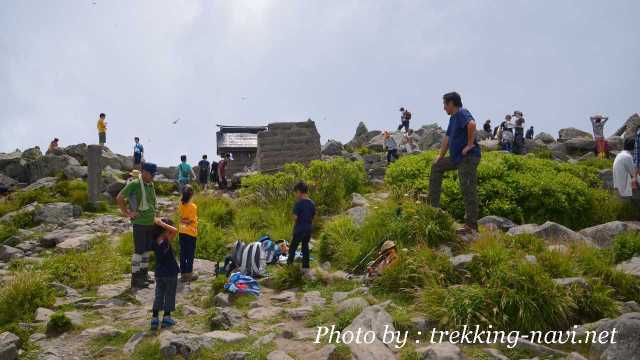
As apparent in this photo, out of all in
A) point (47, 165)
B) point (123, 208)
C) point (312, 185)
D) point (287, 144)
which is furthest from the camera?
point (47, 165)

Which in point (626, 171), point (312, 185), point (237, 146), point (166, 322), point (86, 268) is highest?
point (237, 146)

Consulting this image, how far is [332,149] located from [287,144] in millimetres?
8688

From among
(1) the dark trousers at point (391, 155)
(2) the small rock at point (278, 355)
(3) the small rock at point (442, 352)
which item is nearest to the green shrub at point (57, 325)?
(2) the small rock at point (278, 355)

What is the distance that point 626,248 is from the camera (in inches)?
302

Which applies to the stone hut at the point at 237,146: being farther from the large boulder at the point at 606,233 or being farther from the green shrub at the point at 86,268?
the large boulder at the point at 606,233

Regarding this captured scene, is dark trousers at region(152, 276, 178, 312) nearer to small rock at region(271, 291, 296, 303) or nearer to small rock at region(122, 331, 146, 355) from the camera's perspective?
small rock at region(122, 331, 146, 355)

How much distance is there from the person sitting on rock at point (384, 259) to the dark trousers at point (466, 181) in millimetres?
1213

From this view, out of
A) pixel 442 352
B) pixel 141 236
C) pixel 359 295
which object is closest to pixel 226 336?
pixel 359 295

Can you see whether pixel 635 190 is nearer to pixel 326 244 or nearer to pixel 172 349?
pixel 326 244

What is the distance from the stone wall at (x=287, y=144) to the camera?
2116cm

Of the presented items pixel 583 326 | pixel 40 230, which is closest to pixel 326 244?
pixel 583 326

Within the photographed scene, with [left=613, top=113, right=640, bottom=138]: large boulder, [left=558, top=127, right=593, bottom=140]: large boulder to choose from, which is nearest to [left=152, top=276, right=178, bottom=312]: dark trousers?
[left=613, top=113, right=640, bottom=138]: large boulder

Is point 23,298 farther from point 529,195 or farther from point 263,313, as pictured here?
point 529,195

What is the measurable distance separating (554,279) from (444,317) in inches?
59.9
